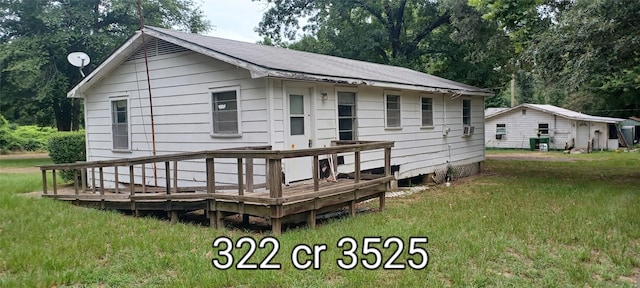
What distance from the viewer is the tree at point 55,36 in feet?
64.8

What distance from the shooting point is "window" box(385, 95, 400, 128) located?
10.8m

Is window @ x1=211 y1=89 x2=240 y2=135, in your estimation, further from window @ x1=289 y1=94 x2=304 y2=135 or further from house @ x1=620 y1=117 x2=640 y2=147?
house @ x1=620 y1=117 x2=640 y2=147

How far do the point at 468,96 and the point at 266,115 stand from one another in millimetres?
8922

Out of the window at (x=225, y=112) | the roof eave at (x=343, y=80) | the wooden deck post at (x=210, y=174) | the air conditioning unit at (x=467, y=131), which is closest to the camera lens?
the wooden deck post at (x=210, y=174)

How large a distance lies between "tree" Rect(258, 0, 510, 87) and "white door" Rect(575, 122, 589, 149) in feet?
33.1

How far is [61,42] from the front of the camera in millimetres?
20438

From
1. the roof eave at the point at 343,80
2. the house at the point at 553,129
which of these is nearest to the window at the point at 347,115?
the roof eave at the point at 343,80

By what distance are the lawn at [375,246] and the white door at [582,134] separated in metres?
21.2

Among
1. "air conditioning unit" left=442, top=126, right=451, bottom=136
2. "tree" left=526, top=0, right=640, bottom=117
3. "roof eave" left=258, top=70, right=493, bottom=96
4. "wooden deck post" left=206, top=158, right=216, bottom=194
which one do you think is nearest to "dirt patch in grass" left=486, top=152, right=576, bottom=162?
"air conditioning unit" left=442, top=126, right=451, bottom=136

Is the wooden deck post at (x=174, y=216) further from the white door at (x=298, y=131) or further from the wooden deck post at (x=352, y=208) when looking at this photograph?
the wooden deck post at (x=352, y=208)

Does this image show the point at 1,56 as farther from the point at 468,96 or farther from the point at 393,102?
the point at 468,96

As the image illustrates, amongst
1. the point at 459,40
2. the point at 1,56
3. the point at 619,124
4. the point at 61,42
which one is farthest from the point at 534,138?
the point at 1,56

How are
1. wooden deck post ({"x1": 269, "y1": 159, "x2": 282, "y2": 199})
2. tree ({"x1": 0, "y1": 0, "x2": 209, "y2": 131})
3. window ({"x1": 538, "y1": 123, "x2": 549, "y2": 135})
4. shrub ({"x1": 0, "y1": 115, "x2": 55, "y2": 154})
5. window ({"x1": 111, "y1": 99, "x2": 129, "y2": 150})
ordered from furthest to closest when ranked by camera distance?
1. shrub ({"x1": 0, "y1": 115, "x2": 55, "y2": 154})
2. window ({"x1": 538, "y1": 123, "x2": 549, "y2": 135})
3. tree ({"x1": 0, "y1": 0, "x2": 209, "y2": 131})
4. window ({"x1": 111, "y1": 99, "x2": 129, "y2": 150})
5. wooden deck post ({"x1": 269, "y1": 159, "x2": 282, "y2": 199})

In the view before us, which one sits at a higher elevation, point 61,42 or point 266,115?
point 61,42
